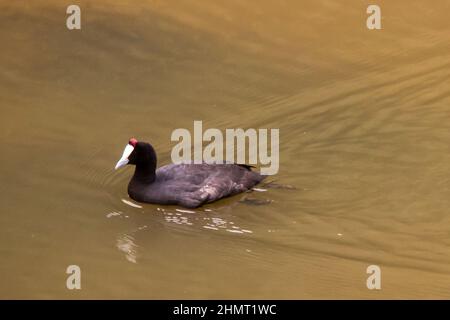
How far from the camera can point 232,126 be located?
10.5 metres

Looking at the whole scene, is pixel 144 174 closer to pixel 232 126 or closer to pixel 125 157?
pixel 125 157

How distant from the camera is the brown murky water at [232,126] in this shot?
26.8ft

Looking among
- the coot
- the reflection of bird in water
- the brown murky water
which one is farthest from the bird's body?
the reflection of bird in water

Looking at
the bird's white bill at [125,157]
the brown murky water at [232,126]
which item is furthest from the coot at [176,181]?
the brown murky water at [232,126]

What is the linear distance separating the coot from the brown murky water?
12cm

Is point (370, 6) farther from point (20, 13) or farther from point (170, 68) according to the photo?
point (20, 13)

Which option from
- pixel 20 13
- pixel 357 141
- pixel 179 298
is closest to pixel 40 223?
pixel 179 298

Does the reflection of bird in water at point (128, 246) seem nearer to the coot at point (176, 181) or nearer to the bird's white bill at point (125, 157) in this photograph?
the coot at point (176, 181)

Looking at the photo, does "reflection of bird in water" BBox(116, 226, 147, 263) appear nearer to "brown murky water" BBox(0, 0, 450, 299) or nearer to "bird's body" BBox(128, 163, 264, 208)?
"brown murky water" BBox(0, 0, 450, 299)

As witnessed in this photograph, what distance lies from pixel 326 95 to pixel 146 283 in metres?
3.85

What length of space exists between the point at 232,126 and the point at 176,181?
1469 mm

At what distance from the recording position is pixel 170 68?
11.5m

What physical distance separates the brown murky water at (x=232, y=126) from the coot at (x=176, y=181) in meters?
0.12

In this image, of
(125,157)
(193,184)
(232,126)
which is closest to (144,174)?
(125,157)
